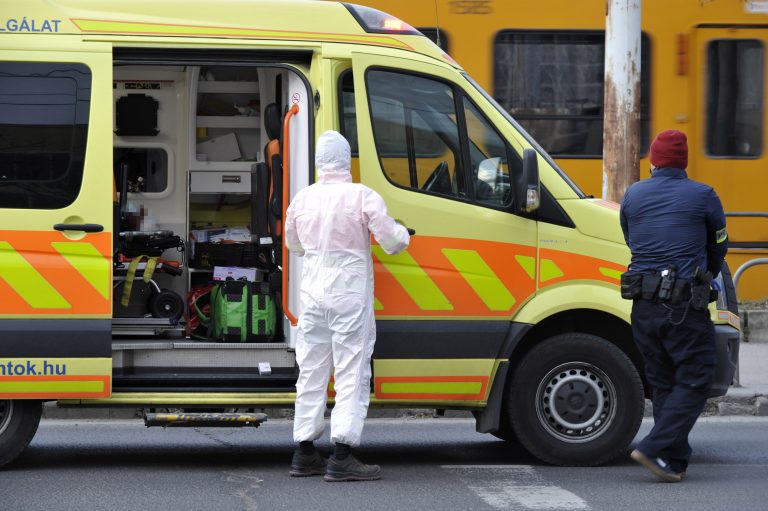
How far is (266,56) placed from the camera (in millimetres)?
7465

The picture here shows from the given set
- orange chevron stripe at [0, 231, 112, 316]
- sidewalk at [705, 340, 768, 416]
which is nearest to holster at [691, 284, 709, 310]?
orange chevron stripe at [0, 231, 112, 316]

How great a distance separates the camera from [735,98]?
42.9 ft

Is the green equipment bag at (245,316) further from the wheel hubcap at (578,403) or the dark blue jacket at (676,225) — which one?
the dark blue jacket at (676,225)

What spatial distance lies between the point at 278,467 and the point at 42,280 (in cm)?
161

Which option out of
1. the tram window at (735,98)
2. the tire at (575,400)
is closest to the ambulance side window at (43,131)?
the tire at (575,400)

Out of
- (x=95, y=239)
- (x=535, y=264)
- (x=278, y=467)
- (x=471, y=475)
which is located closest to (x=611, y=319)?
(x=535, y=264)

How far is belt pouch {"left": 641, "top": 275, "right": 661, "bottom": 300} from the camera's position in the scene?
705cm

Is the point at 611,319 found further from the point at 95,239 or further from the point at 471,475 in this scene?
the point at 95,239

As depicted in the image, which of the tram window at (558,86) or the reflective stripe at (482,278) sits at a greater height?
the tram window at (558,86)

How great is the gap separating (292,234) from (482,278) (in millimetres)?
1045

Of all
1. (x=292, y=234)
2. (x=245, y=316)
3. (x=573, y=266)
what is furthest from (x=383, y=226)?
(x=245, y=316)

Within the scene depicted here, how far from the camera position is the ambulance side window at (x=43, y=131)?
283 inches

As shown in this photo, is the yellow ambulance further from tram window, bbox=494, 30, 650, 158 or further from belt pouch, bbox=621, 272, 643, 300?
tram window, bbox=494, 30, 650, 158

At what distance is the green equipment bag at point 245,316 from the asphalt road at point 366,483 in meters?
0.69
